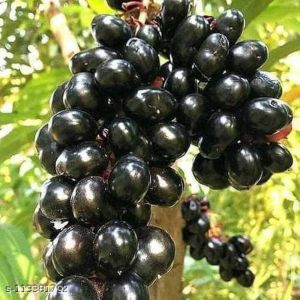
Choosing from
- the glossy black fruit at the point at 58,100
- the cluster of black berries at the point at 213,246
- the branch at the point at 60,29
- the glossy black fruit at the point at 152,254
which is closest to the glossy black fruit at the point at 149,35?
the glossy black fruit at the point at 58,100

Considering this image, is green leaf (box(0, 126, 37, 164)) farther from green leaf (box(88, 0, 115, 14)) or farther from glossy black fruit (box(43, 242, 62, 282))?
glossy black fruit (box(43, 242, 62, 282))

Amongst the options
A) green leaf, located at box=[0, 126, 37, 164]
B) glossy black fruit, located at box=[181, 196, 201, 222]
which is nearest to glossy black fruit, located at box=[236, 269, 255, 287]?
glossy black fruit, located at box=[181, 196, 201, 222]

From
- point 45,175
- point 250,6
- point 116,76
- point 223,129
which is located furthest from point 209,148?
point 45,175

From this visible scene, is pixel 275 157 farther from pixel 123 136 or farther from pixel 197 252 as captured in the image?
pixel 197 252

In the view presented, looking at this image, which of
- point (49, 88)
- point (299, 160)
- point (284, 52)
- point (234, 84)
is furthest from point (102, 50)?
point (299, 160)

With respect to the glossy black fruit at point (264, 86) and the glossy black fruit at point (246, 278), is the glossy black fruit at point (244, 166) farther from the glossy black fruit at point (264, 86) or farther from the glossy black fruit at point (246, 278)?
the glossy black fruit at point (246, 278)

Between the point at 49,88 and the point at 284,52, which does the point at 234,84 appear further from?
the point at 49,88
